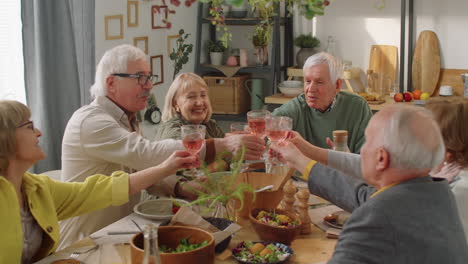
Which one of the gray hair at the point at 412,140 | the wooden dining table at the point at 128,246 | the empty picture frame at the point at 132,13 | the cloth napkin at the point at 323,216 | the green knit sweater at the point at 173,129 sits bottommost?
the wooden dining table at the point at 128,246

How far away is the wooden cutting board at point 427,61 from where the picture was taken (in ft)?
15.4

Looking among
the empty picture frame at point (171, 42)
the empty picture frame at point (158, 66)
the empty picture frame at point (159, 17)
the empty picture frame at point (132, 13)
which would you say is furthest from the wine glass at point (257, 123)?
the empty picture frame at point (171, 42)

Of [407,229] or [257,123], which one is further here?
[257,123]

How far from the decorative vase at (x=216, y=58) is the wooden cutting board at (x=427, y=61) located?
1665 millimetres

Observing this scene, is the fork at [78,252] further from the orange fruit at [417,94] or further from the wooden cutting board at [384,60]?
the wooden cutting board at [384,60]

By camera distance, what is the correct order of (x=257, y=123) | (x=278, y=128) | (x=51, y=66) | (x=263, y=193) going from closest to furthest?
(x=263, y=193) → (x=278, y=128) → (x=257, y=123) → (x=51, y=66)

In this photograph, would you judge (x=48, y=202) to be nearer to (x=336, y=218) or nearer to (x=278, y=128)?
(x=278, y=128)

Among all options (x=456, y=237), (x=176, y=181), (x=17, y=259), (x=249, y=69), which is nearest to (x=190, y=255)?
(x=17, y=259)

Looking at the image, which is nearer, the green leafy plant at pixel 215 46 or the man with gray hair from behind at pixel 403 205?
the man with gray hair from behind at pixel 403 205

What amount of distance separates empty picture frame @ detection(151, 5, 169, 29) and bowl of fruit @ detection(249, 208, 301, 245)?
9.95 ft

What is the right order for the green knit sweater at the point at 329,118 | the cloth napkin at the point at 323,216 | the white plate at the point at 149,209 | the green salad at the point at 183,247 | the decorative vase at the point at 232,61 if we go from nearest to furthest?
the green salad at the point at 183,247
the cloth napkin at the point at 323,216
the white plate at the point at 149,209
the green knit sweater at the point at 329,118
the decorative vase at the point at 232,61

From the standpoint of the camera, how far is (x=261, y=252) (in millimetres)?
1779

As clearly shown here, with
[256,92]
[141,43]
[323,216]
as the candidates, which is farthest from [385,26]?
[323,216]

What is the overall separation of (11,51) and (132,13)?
50.4 inches
